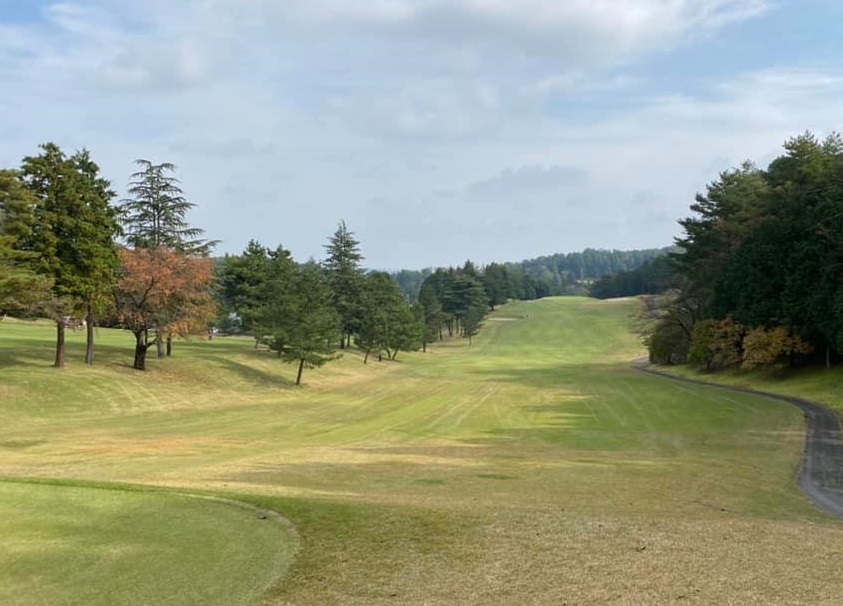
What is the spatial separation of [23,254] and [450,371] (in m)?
48.3

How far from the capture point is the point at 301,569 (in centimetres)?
820

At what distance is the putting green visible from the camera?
739 cm

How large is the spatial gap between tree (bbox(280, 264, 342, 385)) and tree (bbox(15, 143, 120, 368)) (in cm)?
1441

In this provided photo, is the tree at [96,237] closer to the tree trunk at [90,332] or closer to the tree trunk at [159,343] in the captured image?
the tree trunk at [90,332]

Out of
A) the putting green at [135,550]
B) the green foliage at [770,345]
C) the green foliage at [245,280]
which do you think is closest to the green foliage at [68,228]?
the green foliage at [245,280]

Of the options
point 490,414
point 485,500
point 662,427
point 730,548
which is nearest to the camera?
point 730,548

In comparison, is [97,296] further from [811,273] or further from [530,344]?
[530,344]

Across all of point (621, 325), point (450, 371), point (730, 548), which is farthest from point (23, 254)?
point (621, 325)

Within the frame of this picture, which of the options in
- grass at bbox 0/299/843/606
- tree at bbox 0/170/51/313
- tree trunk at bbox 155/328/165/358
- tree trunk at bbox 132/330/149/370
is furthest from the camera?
tree trunk at bbox 155/328/165/358

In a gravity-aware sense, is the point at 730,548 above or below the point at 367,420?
above

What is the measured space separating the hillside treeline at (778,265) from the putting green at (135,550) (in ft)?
129

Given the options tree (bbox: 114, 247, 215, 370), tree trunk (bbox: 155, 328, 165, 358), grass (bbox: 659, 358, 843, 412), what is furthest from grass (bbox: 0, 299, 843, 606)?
grass (bbox: 659, 358, 843, 412)

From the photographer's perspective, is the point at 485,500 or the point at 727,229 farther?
the point at 727,229

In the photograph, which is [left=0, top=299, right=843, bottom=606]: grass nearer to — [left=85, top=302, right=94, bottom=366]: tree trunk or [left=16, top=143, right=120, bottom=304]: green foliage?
[left=85, top=302, right=94, bottom=366]: tree trunk
